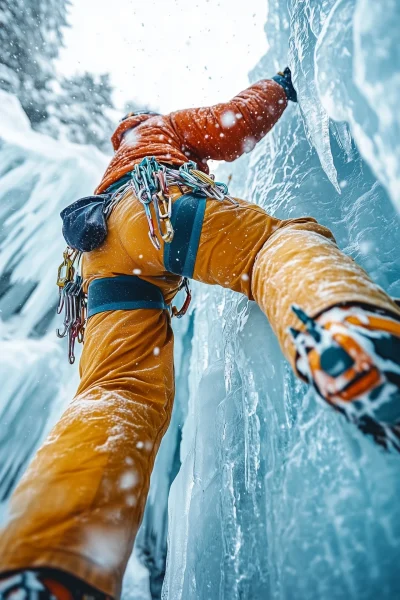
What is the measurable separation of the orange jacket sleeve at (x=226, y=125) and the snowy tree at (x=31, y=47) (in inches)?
106

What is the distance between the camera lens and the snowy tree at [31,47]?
3145 millimetres

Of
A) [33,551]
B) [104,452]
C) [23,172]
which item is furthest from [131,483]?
[23,172]

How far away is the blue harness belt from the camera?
938 mm

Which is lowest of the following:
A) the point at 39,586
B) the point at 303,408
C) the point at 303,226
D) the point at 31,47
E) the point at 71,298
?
the point at 71,298

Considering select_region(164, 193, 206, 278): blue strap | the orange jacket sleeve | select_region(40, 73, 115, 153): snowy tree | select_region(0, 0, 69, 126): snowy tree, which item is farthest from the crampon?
select_region(40, 73, 115, 153): snowy tree

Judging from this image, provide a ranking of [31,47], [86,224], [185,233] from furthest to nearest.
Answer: [31,47], [86,224], [185,233]

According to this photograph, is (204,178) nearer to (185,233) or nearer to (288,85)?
(185,233)

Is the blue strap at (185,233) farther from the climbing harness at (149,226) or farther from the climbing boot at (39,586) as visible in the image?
the climbing boot at (39,586)

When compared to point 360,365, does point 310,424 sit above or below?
below

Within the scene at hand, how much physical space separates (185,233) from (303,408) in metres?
0.55

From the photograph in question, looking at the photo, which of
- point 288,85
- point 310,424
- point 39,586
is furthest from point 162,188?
point 288,85

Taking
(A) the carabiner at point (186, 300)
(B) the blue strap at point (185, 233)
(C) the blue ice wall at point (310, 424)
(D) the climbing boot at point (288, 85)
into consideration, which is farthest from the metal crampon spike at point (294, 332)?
(D) the climbing boot at point (288, 85)

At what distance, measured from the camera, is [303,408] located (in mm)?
981

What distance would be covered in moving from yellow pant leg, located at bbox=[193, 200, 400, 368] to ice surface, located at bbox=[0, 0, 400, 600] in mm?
161
